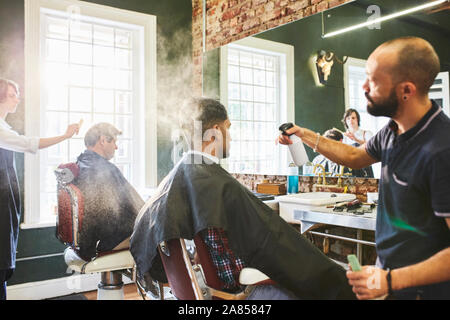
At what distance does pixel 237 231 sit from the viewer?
4.40ft

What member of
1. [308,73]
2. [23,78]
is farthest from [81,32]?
[308,73]

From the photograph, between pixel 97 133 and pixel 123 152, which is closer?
pixel 97 133

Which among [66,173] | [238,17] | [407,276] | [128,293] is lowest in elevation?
[128,293]

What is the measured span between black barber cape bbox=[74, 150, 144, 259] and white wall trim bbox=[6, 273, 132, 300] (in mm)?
1334

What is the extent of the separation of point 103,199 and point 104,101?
1515 millimetres

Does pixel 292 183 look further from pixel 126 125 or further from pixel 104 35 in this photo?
pixel 104 35

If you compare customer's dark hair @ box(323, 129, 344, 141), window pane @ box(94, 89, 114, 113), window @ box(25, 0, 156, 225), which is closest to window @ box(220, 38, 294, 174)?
customer's dark hair @ box(323, 129, 344, 141)

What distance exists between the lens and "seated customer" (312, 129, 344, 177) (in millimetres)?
2525

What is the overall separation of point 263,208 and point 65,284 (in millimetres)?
2543

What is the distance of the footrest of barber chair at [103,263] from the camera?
203 centimetres

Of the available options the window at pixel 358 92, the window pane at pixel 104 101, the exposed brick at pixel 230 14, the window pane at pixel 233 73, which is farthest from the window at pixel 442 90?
the window pane at pixel 104 101

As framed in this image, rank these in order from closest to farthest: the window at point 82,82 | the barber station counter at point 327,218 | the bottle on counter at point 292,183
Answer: the barber station counter at point 327,218 → the bottle on counter at point 292,183 → the window at point 82,82

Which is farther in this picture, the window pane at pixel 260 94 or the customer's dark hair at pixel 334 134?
the window pane at pixel 260 94

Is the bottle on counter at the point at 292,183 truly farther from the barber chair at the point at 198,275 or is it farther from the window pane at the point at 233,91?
the barber chair at the point at 198,275
